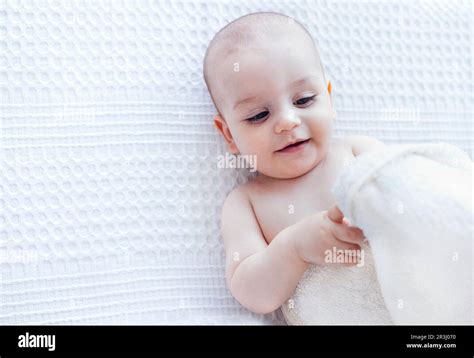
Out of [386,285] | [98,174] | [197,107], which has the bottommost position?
[386,285]

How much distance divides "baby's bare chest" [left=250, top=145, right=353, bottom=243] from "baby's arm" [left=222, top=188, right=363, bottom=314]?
0.02m

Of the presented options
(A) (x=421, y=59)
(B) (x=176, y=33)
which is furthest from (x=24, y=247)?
(A) (x=421, y=59)

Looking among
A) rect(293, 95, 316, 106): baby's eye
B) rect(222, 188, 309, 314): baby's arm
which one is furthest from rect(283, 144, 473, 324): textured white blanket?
rect(293, 95, 316, 106): baby's eye

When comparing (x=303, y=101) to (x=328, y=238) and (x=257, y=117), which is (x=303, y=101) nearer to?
(x=257, y=117)

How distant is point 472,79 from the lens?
1.43 meters

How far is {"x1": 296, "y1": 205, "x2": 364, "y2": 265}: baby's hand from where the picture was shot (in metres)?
0.98

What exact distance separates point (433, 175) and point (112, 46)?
0.59m

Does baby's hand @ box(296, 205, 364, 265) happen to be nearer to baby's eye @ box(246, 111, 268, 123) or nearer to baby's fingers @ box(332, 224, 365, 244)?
baby's fingers @ box(332, 224, 365, 244)

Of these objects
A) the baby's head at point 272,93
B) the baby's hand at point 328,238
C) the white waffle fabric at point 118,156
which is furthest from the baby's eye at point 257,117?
the baby's hand at point 328,238

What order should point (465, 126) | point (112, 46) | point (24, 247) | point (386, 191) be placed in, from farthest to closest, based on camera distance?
point (465, 126), point (112, 46), point (24, 247), point (386, 191)

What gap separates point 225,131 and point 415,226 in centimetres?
41

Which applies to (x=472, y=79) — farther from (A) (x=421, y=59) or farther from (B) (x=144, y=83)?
(B) (x=144, y=83)

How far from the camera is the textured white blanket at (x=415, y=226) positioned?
0.93 meters

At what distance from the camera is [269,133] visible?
3.82 ft
